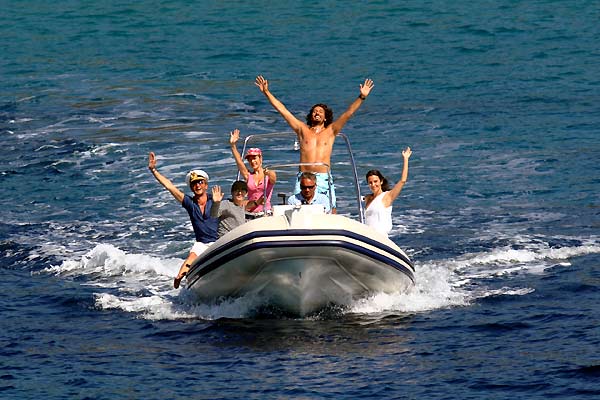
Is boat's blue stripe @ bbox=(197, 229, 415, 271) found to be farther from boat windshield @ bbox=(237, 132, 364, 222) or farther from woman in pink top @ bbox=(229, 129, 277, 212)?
boat windshield @ bbox=(237, 132, 364, 222)

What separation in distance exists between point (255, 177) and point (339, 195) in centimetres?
528

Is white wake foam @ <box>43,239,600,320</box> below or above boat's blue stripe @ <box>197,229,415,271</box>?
below

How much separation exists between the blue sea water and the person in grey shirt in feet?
2.64

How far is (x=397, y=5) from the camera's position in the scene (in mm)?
41188

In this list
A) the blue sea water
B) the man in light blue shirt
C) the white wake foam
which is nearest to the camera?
the blue sea water

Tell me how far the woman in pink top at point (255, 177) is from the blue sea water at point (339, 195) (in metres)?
1.23

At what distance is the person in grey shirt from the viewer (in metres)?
12.6

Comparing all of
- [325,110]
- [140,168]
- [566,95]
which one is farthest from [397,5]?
[325,110]

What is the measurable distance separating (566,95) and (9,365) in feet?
56.4

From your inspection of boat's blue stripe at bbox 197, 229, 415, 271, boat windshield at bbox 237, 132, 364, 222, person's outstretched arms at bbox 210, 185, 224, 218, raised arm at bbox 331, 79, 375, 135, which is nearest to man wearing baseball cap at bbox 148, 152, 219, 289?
person's outstretched arms at bbox 210, 185, 224, 218

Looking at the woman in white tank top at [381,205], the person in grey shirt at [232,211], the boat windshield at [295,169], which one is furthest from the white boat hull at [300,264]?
the boat windshield at [295,169]

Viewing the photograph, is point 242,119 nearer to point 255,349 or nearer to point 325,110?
point 325,110

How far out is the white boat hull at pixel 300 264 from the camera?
11461mm

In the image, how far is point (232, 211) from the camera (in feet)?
41.5
